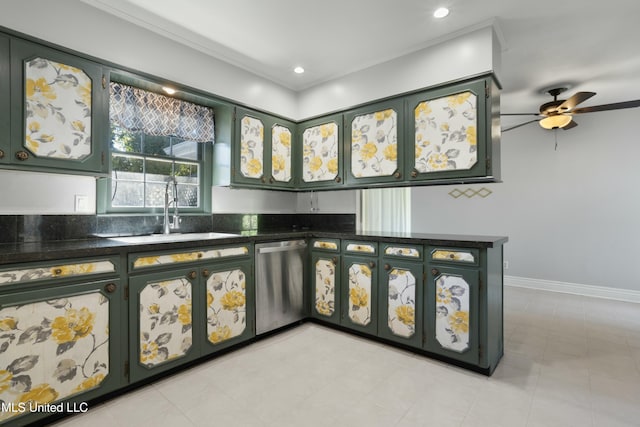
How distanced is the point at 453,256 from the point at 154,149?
2612mm

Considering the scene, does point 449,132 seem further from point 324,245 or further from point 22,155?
point 22,155

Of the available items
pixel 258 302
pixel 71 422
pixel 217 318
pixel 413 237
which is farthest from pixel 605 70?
pixel 71 422

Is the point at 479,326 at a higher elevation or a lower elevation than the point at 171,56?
lower

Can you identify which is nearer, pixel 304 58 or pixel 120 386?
pixel 120 386

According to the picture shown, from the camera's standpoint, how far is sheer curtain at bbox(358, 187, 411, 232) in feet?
14.0

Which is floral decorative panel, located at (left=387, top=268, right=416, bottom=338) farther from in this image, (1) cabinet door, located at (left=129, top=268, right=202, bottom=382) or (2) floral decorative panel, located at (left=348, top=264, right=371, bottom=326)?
(1) cabinet door, located at (left=129, top=268, right=202, bottom=382)

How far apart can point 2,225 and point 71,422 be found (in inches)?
48.0

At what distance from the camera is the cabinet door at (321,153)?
10.5 feet

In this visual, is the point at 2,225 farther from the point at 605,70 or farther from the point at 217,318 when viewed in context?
the point at 605,70

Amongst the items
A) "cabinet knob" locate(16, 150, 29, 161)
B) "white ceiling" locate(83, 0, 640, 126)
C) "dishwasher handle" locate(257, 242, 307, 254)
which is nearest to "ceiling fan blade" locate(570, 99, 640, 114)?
"white ceiling" locate(83, 0, 640, 126)

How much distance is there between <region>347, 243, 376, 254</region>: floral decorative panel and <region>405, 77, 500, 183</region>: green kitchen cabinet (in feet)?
2.27

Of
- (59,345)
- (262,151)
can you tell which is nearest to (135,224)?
(59,345)

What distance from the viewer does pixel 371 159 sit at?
2963mm

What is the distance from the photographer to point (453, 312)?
7.47 ft
